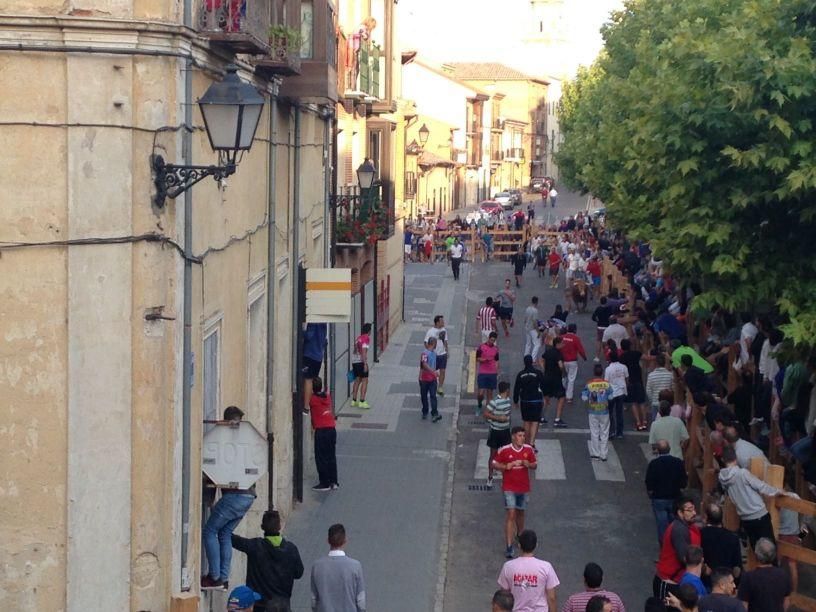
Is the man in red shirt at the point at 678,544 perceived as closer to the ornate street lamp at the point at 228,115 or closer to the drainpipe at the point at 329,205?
the ornate street lamp at the point at 228,115

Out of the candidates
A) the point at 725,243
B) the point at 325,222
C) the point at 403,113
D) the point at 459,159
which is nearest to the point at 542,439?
the point at 325,222

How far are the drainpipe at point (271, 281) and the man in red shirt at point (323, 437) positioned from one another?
232 centimetres

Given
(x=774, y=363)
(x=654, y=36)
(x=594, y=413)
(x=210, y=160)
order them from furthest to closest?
1. (x=654, y=36)
2. (x=594, y=413)
3. (x=774, y=363)
4. (x=210, y=160)

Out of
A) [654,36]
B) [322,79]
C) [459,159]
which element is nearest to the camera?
[322,79]

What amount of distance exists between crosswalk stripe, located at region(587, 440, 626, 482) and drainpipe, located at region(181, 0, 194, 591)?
378 inches

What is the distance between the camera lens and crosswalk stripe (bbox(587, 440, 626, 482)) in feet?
59.0

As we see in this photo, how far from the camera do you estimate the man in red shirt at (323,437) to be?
16641 mm

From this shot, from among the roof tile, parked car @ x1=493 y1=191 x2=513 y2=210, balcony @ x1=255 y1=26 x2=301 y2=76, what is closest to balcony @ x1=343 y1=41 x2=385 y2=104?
balcony @ x1=255 y1=26 x2=301 y2=76

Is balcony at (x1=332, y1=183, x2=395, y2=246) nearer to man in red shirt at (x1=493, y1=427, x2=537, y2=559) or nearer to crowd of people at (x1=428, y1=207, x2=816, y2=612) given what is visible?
crowd of people at (x1=428, y1=207, x2=816, y2=612)

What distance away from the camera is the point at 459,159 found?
8594 centimetres

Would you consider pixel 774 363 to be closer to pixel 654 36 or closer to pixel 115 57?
pixel 115 57

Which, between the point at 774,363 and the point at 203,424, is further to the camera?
the point at 774,363

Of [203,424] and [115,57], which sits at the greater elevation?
[115,57]

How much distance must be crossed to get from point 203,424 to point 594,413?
9.23 meters
